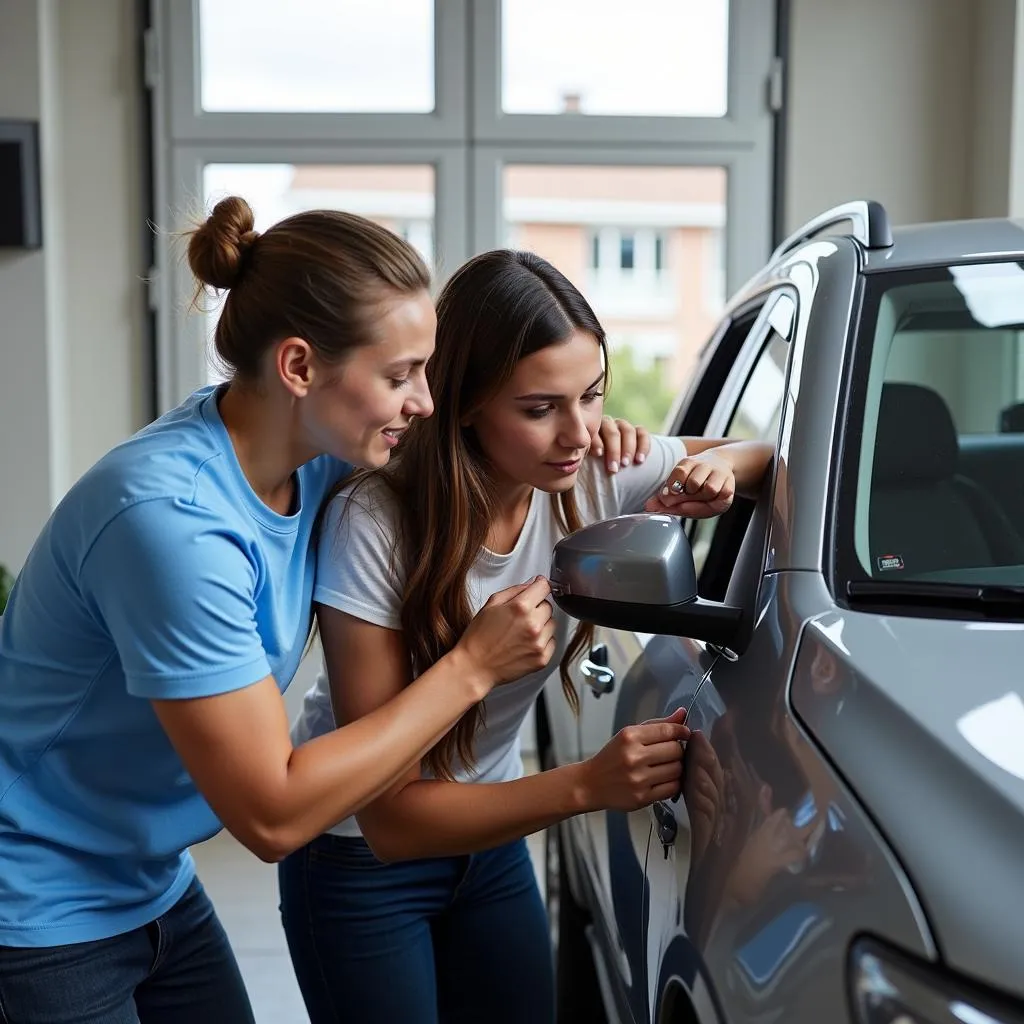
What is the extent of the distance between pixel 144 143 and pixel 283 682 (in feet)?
13.1

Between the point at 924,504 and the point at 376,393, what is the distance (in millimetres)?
623

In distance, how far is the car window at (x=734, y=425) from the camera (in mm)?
1669

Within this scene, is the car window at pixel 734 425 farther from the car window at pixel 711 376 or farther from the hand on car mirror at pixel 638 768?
the hand on car mirror at pixel 638 768

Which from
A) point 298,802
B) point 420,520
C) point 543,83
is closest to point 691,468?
point 420,520

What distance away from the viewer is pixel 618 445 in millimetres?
1679

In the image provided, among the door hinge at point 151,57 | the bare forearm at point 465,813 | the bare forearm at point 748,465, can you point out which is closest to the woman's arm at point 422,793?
the bare forearm at point 465,813

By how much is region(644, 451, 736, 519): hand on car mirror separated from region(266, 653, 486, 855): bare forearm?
1.23ft

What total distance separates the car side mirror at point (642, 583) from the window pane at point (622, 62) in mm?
3943

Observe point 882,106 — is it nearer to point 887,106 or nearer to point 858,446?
point 887,106

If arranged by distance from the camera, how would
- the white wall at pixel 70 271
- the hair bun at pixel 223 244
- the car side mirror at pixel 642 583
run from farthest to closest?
the white wall at pixel 70 271
the hair bun at pixel 223 244
the car side mirror at pixel 642 583

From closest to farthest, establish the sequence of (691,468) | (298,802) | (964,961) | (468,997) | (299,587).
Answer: (964,961)
(298,802)
(299,587)
(691,468)
(468,997)

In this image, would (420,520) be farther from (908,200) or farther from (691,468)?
(908,200)

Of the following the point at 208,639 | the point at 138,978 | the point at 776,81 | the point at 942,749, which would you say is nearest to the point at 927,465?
the point at 942,749

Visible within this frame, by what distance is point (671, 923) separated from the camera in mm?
1289
